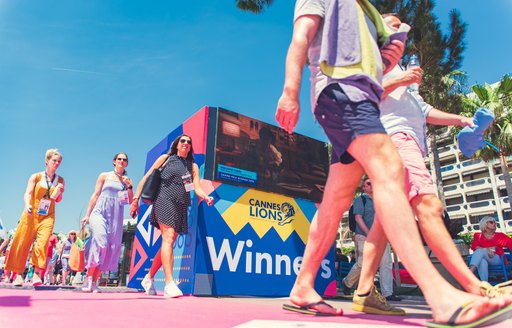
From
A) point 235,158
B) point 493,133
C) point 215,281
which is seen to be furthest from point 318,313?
point 493,133

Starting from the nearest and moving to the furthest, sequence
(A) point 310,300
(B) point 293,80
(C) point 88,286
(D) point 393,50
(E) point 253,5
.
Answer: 1. (B) point 293,80
2. (A) point 310,300
3. (D) point 393,50
4. (C) point 88,286
5. (E) point 253,5

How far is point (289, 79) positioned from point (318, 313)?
3.97 ft

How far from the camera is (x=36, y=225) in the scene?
534cm

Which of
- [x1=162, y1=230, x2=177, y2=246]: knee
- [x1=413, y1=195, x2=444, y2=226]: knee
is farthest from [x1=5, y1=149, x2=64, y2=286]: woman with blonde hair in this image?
[x1=413, y1=195, x2=444, y2=226]: knee

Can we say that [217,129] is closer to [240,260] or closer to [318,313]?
[240,260]

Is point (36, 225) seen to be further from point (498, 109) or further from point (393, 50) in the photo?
point (498, 109)

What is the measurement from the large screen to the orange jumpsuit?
2.45 metres

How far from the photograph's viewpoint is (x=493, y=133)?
63.7 feet

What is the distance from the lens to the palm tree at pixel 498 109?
63.0ft

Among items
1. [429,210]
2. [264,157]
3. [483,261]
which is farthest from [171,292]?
[483,261]

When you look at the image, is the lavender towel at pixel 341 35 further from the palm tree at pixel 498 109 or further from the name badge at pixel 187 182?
the palm tree at pixel 498 109

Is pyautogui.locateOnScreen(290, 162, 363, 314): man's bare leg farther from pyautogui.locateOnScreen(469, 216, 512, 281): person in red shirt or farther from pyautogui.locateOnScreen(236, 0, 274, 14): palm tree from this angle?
pyautogui.locateOnScreen(236, 0, 274, 14): palm tree

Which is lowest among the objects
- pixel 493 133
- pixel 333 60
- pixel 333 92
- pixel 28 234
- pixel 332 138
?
pixel 28 234

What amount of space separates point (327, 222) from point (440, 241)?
569mm
